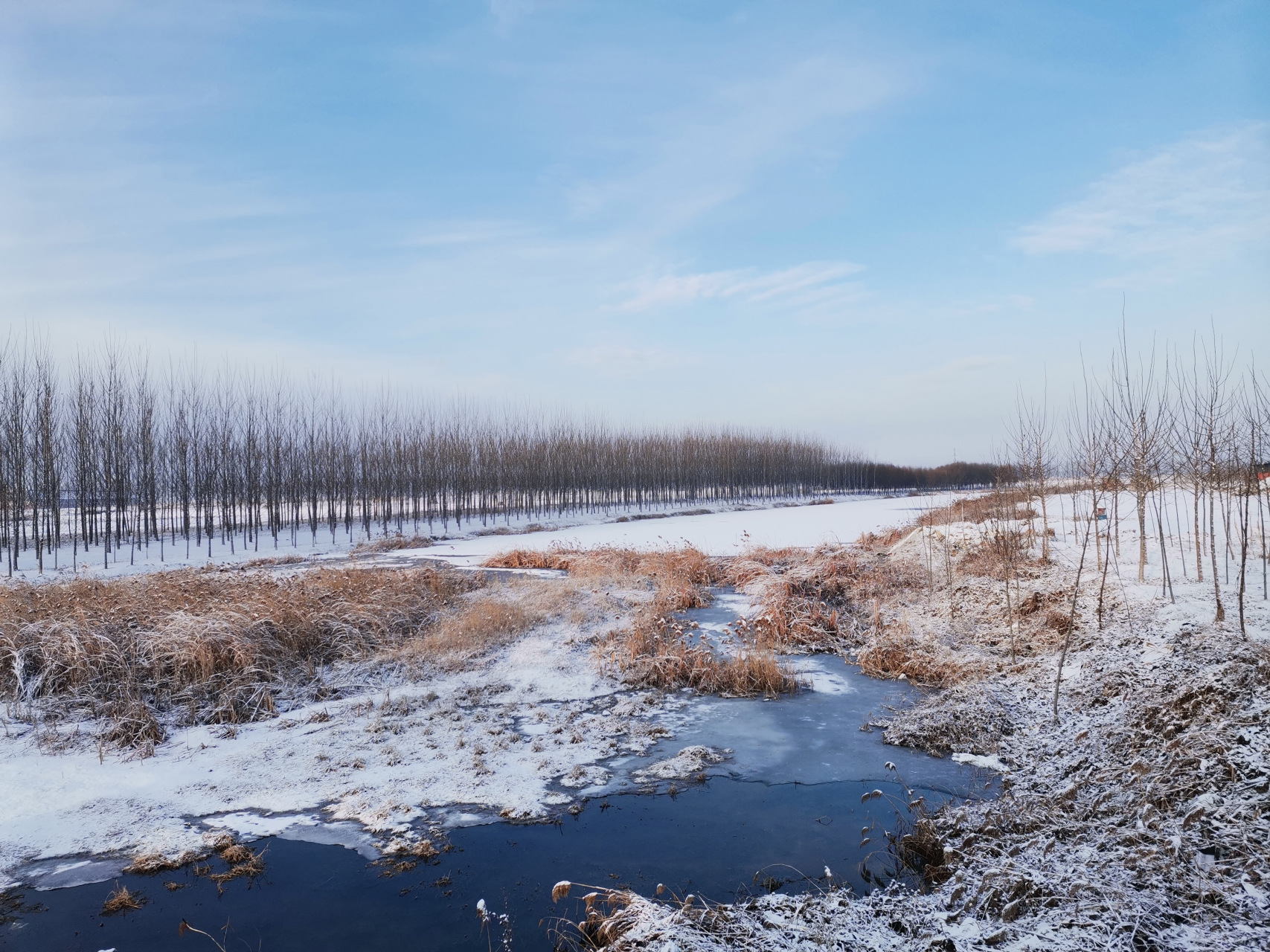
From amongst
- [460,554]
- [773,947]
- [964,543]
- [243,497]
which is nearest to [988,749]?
[773,947]

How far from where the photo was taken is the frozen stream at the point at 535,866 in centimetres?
371

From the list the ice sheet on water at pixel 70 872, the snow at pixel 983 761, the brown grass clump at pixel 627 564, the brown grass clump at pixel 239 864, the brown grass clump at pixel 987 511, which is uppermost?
the brown grass clump at pixel 987 511

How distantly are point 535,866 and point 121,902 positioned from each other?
94.6 inches

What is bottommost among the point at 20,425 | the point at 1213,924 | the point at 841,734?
the point at 841,734

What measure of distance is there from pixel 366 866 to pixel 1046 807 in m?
4.46

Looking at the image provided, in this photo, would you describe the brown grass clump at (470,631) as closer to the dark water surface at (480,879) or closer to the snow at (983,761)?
the dark water surface at (480,879)

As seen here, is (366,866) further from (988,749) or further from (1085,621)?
(1085,621)

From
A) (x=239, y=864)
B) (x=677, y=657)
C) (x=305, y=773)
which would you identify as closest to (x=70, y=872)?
(x=239, y=864)

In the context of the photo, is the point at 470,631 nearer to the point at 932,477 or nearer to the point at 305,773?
the point at 305,773

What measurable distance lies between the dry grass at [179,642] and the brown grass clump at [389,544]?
40.3 ft

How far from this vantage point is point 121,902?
3920mm

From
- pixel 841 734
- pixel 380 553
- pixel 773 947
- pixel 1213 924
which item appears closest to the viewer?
pixel 1213 924

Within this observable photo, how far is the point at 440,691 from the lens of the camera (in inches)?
301

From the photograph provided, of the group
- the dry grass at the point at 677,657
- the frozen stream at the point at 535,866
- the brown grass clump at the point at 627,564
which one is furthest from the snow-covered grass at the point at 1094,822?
the brown grass clump at the point at 627,564
